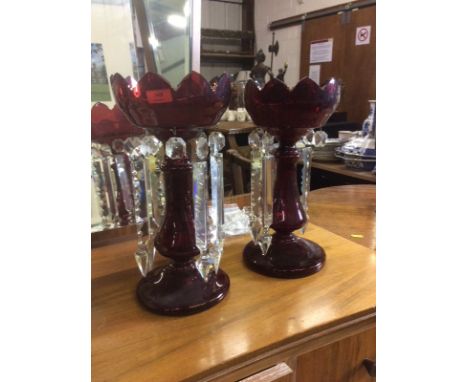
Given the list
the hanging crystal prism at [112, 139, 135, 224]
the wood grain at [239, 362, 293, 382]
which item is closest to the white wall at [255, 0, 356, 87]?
the hanging crystal prism at [112, 139, 135, 224]

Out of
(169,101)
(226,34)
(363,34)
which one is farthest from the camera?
(226,34)

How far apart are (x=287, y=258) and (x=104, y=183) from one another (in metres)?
0.32

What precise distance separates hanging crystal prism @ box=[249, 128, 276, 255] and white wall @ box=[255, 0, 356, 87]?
2.09m

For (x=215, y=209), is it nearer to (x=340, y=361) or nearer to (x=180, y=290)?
(x=180, y=290)

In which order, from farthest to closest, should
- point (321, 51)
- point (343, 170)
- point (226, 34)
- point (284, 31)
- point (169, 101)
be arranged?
point (226, 34), point (284, 31), point (321, 51), point (343, 170), point (169, 101)

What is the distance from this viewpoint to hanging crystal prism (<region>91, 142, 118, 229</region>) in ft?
1.90

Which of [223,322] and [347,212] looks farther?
[347,212]

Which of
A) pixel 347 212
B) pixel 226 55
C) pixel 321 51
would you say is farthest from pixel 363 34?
pixel 347 212

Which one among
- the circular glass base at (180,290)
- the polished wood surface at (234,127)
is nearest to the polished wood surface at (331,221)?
the circular glass base at (180,290)

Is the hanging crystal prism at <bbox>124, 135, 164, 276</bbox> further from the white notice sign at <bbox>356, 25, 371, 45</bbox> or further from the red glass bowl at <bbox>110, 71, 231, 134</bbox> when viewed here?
the white notice sign at <bbox>356, 25, 371, 45</bbox>

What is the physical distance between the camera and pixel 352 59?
2.29 meters

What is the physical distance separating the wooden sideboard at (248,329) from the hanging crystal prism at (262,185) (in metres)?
0.06
